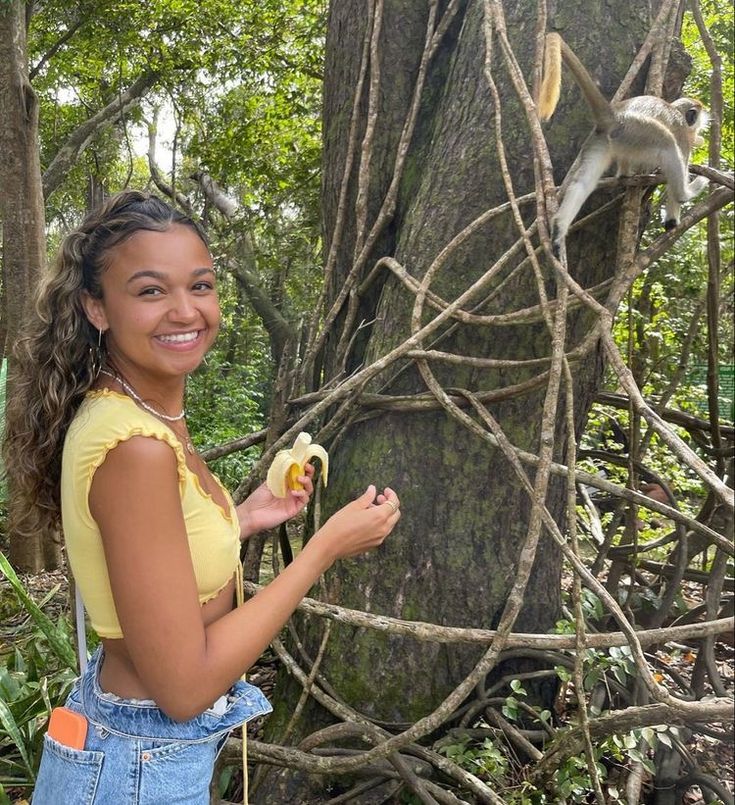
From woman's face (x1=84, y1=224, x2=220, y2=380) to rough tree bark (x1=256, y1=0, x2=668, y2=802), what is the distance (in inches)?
29.5

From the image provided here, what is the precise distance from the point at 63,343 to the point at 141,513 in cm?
40

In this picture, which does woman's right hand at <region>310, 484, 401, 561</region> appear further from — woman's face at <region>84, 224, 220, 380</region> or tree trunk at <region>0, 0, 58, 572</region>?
tree trunk at <region>0, 0, 58, 572</region>

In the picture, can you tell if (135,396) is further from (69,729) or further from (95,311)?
(69,729)

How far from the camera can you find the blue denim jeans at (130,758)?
1.15 m

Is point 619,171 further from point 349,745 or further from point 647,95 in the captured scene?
point 349,745

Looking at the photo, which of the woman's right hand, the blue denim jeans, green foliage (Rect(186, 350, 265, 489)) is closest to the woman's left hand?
the woman's right hand

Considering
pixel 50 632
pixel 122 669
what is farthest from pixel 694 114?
pixel 50 632

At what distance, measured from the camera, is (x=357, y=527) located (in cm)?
124

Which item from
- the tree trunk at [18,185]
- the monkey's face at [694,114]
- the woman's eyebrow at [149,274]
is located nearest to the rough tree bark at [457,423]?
the monkey's face at [694,114]

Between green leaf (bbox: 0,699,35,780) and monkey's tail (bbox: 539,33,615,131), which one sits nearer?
monkey's tail (bbox: 539,33,615,131)

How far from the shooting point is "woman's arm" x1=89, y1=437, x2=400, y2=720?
1012mm

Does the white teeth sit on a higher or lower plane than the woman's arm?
higher

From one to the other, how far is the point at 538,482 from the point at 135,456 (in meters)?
0.75

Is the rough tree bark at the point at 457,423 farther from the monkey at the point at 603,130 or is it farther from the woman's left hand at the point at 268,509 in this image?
the woman's left hand at the point at 268,509
